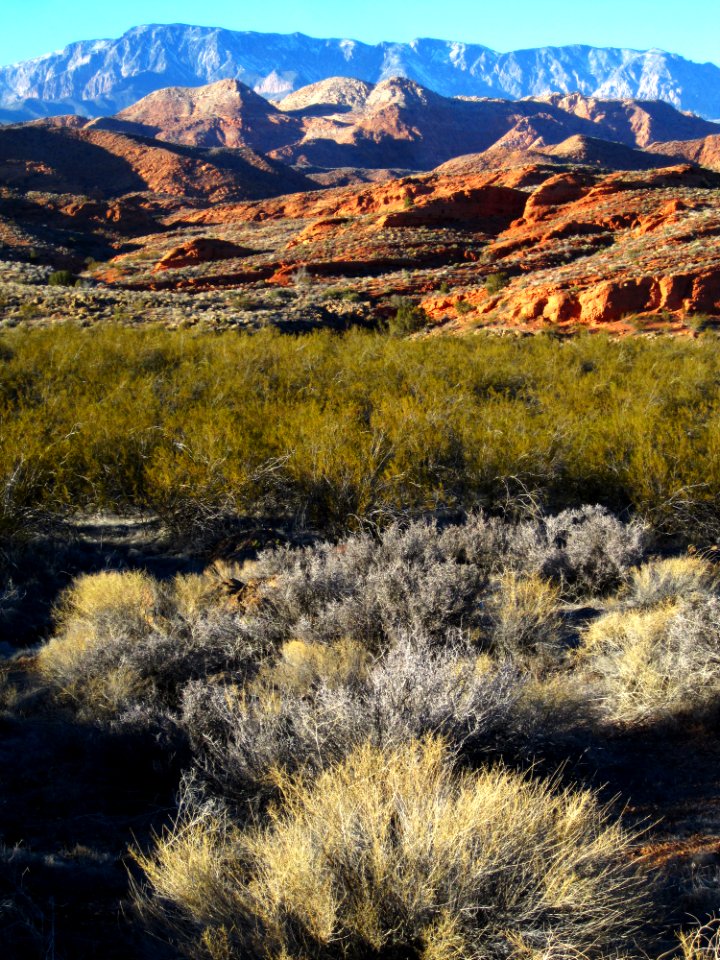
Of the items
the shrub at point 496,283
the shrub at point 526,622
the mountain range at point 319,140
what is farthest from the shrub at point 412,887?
the mountain range at point 319,140

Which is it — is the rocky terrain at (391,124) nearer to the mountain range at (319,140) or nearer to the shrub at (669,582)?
the mountain range at (319,140)

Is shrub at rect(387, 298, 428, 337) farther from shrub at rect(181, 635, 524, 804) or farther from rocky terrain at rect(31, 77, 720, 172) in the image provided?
rocky terrain at rect(31, 77, 720, 172)

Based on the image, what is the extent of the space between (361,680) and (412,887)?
1.95m

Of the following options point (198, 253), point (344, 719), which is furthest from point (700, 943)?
point (198, 253)

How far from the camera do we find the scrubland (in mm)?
2410

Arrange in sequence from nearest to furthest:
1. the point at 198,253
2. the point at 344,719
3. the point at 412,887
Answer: the point at 412,887
the point at 344,719
the point at 198,253

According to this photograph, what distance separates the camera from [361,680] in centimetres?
429

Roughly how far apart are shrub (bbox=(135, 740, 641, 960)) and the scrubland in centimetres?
1

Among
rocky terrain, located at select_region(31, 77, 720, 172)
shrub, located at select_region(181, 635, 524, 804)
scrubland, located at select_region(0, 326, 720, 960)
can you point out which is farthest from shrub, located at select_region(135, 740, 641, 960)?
rocky terrain, located at select_region(31, 77, 720, 172)

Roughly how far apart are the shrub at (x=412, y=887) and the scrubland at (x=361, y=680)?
0.04 feet

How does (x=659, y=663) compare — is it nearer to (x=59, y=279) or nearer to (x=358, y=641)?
(x=358, y=641)

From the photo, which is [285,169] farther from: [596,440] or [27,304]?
[596,440]

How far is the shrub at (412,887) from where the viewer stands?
230 centimetres

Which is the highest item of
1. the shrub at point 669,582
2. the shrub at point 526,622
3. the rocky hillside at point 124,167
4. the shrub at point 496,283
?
the rocky hillside at point 124,167
